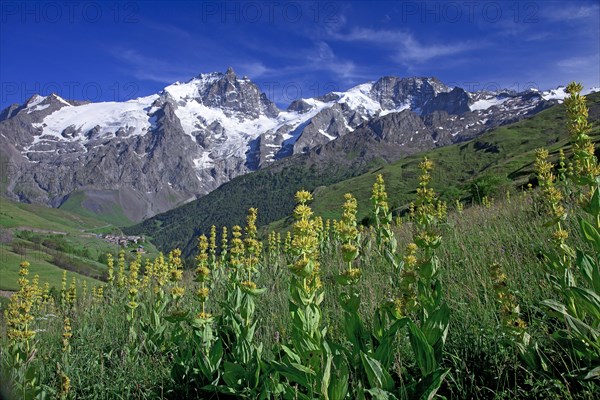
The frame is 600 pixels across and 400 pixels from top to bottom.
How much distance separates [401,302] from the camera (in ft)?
13.4

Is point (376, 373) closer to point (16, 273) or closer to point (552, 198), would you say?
point (552, 198)

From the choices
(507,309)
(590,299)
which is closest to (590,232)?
(590,299)

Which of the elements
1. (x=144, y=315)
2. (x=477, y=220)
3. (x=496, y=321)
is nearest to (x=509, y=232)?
(x=477, y=220)

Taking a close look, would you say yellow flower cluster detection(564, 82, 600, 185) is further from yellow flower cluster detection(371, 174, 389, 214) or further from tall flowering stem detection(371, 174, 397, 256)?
yellow flower cluster detection(371, 174, 389, 214)

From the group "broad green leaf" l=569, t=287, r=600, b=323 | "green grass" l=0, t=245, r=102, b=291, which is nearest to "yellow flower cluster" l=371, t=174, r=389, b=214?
"broad green leaf" l=569, t=287, r=600, b=323

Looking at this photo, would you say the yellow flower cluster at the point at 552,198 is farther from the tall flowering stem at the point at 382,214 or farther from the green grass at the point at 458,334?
the tall flowering stem at the point at 382,214

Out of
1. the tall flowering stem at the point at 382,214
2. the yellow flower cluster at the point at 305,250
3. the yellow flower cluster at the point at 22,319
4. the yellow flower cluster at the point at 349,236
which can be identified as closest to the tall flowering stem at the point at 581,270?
the yellow flower cluster at the point at 349,236

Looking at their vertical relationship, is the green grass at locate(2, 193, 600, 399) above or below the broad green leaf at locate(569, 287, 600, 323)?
below

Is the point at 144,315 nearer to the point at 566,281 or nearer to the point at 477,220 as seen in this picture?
the point at 566,281

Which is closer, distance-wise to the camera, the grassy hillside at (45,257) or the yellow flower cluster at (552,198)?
the yellow flower cluster at (552,198)

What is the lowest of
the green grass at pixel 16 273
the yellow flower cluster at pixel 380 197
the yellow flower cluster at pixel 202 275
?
the green grass at pixel 16 273

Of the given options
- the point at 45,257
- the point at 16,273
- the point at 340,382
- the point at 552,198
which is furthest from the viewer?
the point at 45,257

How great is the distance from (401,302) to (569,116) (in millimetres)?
2559

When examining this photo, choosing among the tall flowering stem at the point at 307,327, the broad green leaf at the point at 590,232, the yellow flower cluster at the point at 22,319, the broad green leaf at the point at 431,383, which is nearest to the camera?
the broad green leaf at the point at 431,383
